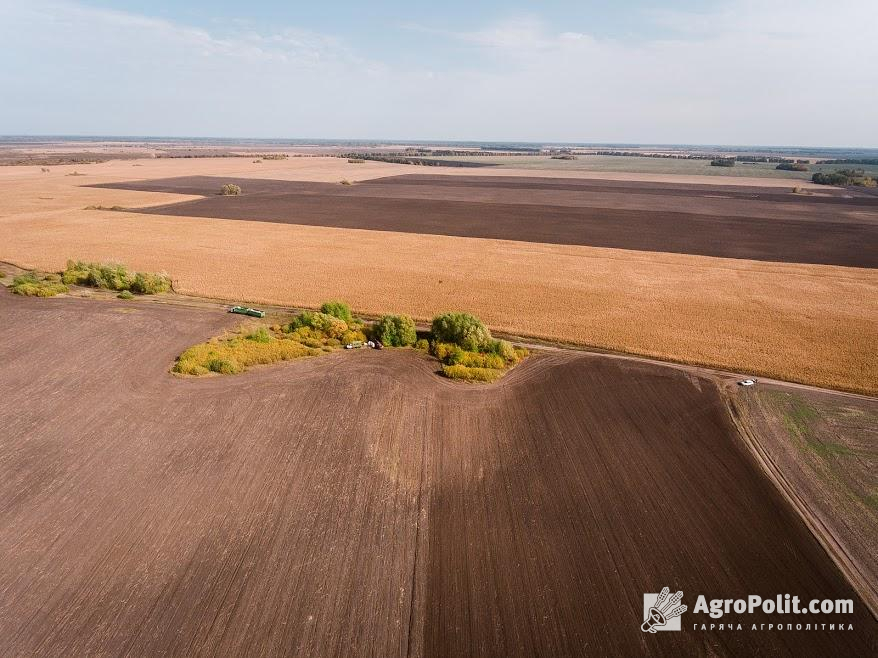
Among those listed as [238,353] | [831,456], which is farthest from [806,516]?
[238,353]

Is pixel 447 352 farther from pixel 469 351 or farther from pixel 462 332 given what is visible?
pixel 462 332

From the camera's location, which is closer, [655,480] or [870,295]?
[655,480]

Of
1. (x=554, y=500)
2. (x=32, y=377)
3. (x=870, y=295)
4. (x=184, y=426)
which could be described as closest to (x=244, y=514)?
(x=184, y=426)

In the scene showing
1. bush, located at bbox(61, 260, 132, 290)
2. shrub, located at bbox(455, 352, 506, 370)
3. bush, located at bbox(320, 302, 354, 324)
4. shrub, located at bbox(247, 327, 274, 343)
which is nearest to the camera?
shrub, located at bbox(455, 352, 506, 370)

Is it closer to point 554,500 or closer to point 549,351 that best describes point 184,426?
point 554,500

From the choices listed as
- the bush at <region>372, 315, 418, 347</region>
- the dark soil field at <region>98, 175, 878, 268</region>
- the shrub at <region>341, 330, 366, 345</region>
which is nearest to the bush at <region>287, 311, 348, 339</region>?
the shrub at <region>341, 330, 366, 345</region>

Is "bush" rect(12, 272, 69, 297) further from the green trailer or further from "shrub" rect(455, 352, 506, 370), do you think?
"shrub" rect(455, 352, 506, 370)

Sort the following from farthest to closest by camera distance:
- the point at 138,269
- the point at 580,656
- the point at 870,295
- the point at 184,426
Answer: the point at 138,269, the point at 870,295, the point at 184,426, the point at 580,656

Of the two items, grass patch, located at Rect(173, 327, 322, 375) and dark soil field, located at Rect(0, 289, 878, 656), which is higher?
grass patch, located at Rect(173, 327, 322, 375)
